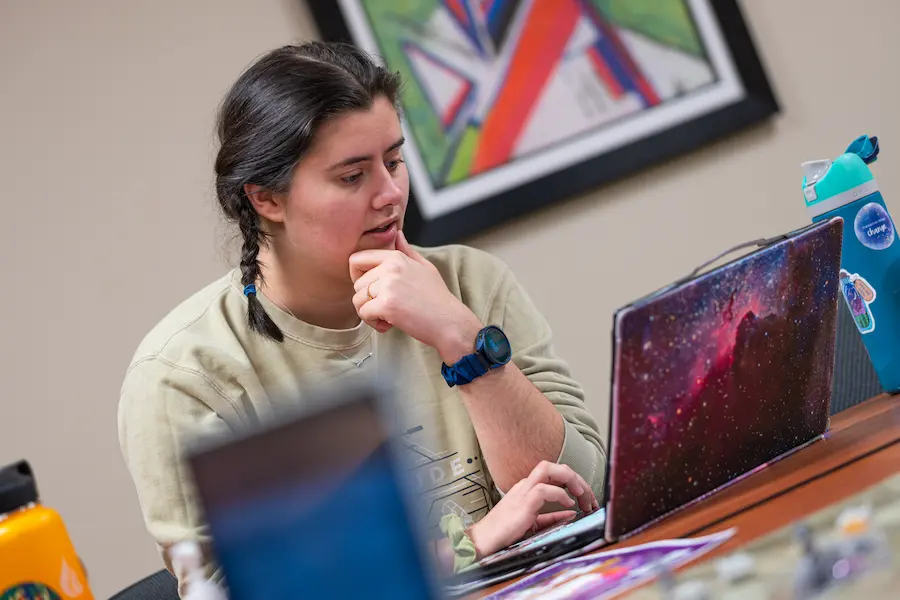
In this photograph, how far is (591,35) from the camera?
7.61ft

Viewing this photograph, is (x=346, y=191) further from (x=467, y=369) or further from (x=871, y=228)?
(x=871, y=228)

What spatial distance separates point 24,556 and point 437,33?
175cm

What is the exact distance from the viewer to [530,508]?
1.07m

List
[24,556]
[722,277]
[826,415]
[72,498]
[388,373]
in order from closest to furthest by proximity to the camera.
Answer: [24,556], [722,277], [826,415], [388,373], [72,498]

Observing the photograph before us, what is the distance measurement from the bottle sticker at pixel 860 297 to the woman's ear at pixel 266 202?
2.48 ft

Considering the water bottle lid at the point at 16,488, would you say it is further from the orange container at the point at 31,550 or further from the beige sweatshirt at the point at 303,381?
the beige sweatshirt at the point at 303,381

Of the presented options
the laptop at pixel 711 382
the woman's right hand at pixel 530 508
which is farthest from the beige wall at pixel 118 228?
the laptop at pixel 711 382

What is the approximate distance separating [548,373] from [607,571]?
0.78 metres

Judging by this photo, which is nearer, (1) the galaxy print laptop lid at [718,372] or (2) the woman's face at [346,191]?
(1) the galaxy print laptop lid at [718,372]

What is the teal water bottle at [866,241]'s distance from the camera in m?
1.03

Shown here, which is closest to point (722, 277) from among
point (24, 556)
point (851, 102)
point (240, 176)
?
point (24, 556)

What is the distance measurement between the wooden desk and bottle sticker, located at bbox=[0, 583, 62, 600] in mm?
330

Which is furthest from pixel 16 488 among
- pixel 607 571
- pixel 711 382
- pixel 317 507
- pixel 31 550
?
pixel 711 382

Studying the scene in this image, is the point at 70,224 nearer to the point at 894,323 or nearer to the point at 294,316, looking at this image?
the point at 294,316
